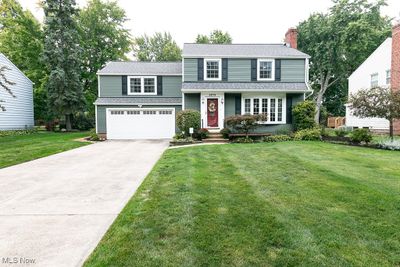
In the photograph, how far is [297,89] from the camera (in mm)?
16734

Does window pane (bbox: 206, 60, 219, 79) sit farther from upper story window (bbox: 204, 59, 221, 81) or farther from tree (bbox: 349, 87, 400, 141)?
tree (bbox: 349, 87, 400, 141)

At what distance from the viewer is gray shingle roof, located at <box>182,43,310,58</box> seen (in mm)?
17594

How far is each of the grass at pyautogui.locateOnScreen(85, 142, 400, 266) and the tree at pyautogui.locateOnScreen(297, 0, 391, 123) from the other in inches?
891

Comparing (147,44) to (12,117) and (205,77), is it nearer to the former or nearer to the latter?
(12,117)

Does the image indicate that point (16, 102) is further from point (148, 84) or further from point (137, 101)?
point (148, 84)

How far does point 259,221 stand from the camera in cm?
369

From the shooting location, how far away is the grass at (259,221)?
2799mm

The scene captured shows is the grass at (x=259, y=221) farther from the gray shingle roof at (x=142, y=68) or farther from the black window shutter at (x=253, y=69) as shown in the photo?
the gray shingle roof at (x=142, y=68)

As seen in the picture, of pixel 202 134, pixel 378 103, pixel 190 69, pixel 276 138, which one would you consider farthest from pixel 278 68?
pixel 202 134

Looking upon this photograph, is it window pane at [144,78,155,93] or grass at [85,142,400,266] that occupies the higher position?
window pane at [144,78,155,93]

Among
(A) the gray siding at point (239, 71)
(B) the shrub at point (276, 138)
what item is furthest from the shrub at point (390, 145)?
(A) the gray siding at point (239, 71)

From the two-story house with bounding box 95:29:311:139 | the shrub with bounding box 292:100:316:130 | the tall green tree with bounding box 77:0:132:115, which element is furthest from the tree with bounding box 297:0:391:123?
the tall green tree with bounding box 77:0:132:115

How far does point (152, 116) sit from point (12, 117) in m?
12.5

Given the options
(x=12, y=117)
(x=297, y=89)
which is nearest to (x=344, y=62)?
(x=297, y=89)
